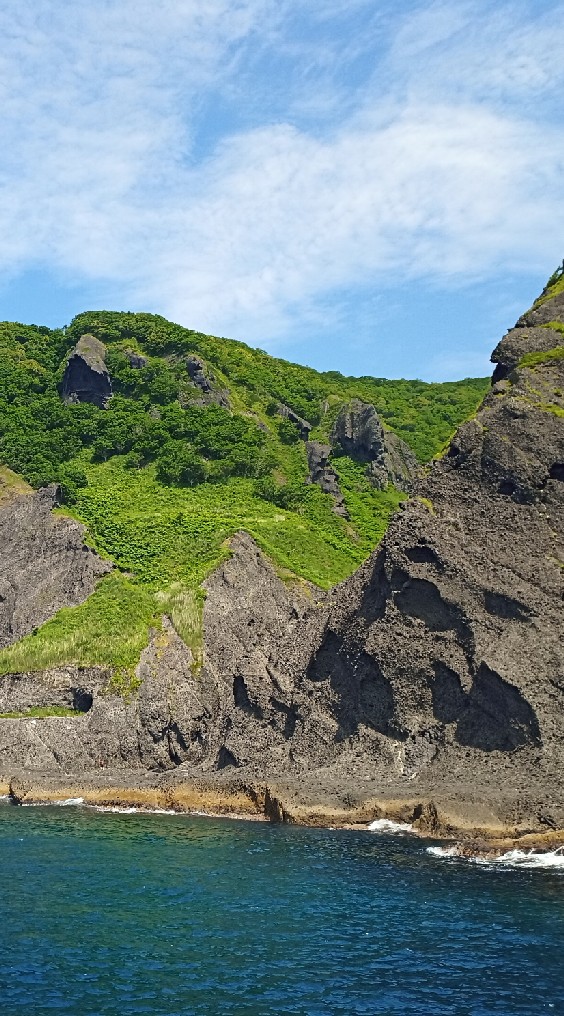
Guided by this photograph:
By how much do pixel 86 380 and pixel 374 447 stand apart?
132 ft

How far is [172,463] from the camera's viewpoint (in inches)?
4331

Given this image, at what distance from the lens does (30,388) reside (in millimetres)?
130375

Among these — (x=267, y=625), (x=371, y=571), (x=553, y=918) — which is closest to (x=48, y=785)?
(x=267, y=625)

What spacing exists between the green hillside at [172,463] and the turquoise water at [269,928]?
93.8ft

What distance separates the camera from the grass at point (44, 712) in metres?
74.6

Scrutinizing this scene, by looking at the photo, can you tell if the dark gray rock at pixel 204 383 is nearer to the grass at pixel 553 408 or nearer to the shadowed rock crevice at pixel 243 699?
the shadowed rock crevice at pixel 243 699

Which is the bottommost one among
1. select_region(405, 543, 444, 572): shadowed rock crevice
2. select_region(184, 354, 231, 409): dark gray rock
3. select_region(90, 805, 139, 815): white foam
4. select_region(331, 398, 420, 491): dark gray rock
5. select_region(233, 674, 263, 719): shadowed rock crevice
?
select_region(90, 805, 139, 815): white foam

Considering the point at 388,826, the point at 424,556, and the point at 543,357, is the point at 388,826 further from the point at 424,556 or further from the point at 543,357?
the point at 543,357

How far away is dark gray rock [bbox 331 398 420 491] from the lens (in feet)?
415

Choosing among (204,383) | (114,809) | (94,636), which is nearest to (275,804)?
(114,809)

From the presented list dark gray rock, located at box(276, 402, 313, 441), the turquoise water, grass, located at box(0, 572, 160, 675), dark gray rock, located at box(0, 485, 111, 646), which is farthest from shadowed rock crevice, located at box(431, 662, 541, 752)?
dark gray rock, located at box(276, 402, 313, 441)

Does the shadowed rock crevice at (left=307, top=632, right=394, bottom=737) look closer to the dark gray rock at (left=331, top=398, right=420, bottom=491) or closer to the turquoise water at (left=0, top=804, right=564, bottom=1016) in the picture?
the turquoise water at (left=0, top=804, right=564, bottom=1016)

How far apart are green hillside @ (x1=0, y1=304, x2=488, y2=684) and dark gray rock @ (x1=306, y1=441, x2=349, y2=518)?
1.84 metres

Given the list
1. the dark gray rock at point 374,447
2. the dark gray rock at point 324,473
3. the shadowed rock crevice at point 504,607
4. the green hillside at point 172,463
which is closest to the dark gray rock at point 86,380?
the green hillside at point 172,463
